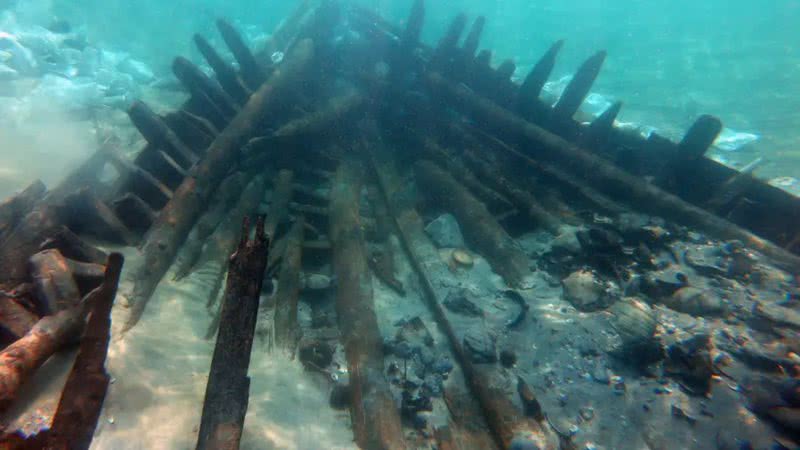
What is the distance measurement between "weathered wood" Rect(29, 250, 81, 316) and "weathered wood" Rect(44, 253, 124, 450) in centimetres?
119

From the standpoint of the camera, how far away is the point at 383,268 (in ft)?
17.0

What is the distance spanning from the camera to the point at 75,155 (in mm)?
7688

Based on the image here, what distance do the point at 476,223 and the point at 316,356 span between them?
3082 millimetres

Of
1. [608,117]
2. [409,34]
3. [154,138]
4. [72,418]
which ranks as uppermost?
[409,34]

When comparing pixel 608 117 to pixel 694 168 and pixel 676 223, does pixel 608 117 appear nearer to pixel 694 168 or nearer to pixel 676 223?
pixel 694 168

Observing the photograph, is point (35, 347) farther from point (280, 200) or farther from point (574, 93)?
point (574, 93)

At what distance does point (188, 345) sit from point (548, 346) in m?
3.82

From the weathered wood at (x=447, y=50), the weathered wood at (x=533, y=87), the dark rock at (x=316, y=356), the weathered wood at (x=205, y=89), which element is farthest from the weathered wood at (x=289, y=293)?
the weathered wood at (x=447, y=50)

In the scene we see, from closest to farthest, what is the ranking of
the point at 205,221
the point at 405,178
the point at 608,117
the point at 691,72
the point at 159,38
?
the point at 205,221 → the point at 608,117 → the point at 405,178 → the point at 159,38 → the point at 691,72

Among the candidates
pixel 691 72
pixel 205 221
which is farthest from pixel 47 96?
pixel 691 72

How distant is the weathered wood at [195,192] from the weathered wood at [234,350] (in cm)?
201

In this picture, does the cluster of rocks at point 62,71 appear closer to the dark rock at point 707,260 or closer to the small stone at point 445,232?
the small stone at point 445,232

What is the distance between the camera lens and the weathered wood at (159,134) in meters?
5.63

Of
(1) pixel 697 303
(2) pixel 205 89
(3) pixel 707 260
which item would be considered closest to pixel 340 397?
(1) pixel 697 303
